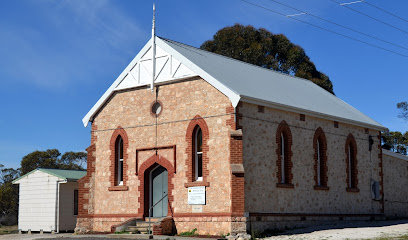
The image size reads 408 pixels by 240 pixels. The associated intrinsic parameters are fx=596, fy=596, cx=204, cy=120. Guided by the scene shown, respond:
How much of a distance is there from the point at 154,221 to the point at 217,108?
227 inches

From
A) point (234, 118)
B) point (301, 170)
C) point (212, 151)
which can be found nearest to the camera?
point (234, 118)

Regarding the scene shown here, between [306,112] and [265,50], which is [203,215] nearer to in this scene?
[306,112]

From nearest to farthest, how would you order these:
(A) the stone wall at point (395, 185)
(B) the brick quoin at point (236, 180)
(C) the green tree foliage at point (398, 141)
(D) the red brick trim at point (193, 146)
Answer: (B) the brick quoin at point (236, 180), (D) the red brick trim at point (193, 146), (A) the stone wall at point (395, 185), (C) the green tree foliage at point (398, 141)

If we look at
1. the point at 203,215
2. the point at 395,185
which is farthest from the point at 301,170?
the point at 395,185

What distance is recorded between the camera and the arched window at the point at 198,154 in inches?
963

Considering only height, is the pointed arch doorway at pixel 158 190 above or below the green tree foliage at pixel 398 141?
below

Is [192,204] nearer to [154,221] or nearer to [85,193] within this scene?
[154,221]

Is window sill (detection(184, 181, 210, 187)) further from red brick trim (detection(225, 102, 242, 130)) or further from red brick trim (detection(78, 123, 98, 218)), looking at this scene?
red brick trim (detection(78, 123, 98, 218))

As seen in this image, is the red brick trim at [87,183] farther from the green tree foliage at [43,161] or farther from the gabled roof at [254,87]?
the green tree foliage at [43,161]

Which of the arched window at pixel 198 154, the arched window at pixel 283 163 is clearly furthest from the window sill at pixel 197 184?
the arched window at pixel 283 163

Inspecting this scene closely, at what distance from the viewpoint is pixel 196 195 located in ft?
78.2

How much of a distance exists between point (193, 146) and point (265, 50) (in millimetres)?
27352

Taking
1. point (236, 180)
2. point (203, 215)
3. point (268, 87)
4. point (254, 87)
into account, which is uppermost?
point (268, 87)

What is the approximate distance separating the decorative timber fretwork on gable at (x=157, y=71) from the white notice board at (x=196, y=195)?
476 centimetres
